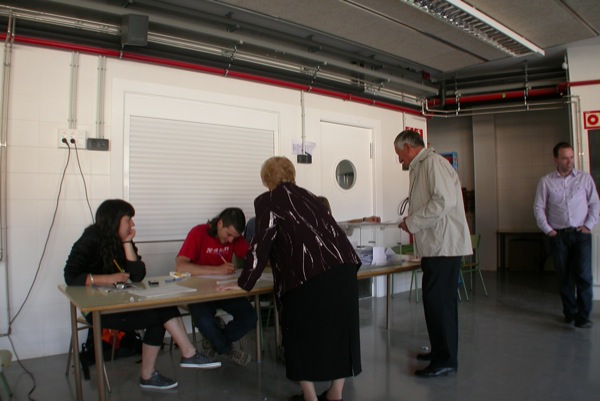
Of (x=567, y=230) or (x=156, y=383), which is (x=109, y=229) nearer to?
(x=156, y=383)

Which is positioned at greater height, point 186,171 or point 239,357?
point 186,171

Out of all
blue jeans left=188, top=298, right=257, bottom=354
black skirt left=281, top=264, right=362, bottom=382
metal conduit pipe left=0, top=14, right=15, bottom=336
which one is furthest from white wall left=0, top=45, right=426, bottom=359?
black skirt left=281, top=264, right=362, bottom=382

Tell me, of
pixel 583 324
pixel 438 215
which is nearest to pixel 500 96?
pixel 583 324

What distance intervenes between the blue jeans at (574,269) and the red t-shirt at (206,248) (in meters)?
3.17

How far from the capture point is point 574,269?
166 inches

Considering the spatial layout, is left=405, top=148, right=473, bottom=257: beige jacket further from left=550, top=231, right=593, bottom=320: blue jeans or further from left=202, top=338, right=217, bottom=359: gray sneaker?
left=550, top=231, right=593, bottom=320: blue jeans

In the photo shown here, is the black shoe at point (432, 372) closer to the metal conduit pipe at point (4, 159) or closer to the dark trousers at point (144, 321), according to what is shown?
the dark trousers at point (144, 321)

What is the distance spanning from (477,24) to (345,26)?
1.32 meters

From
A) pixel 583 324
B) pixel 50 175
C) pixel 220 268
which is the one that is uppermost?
pixel 50 175

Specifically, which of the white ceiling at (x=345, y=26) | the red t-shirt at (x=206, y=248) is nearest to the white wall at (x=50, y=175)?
the white ceiling at (x=345, y=26)

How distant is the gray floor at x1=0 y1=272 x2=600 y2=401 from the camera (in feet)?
8.73

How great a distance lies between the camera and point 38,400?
8.55 ft

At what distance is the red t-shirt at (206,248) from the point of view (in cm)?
324

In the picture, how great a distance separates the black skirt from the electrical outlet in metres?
2.40
